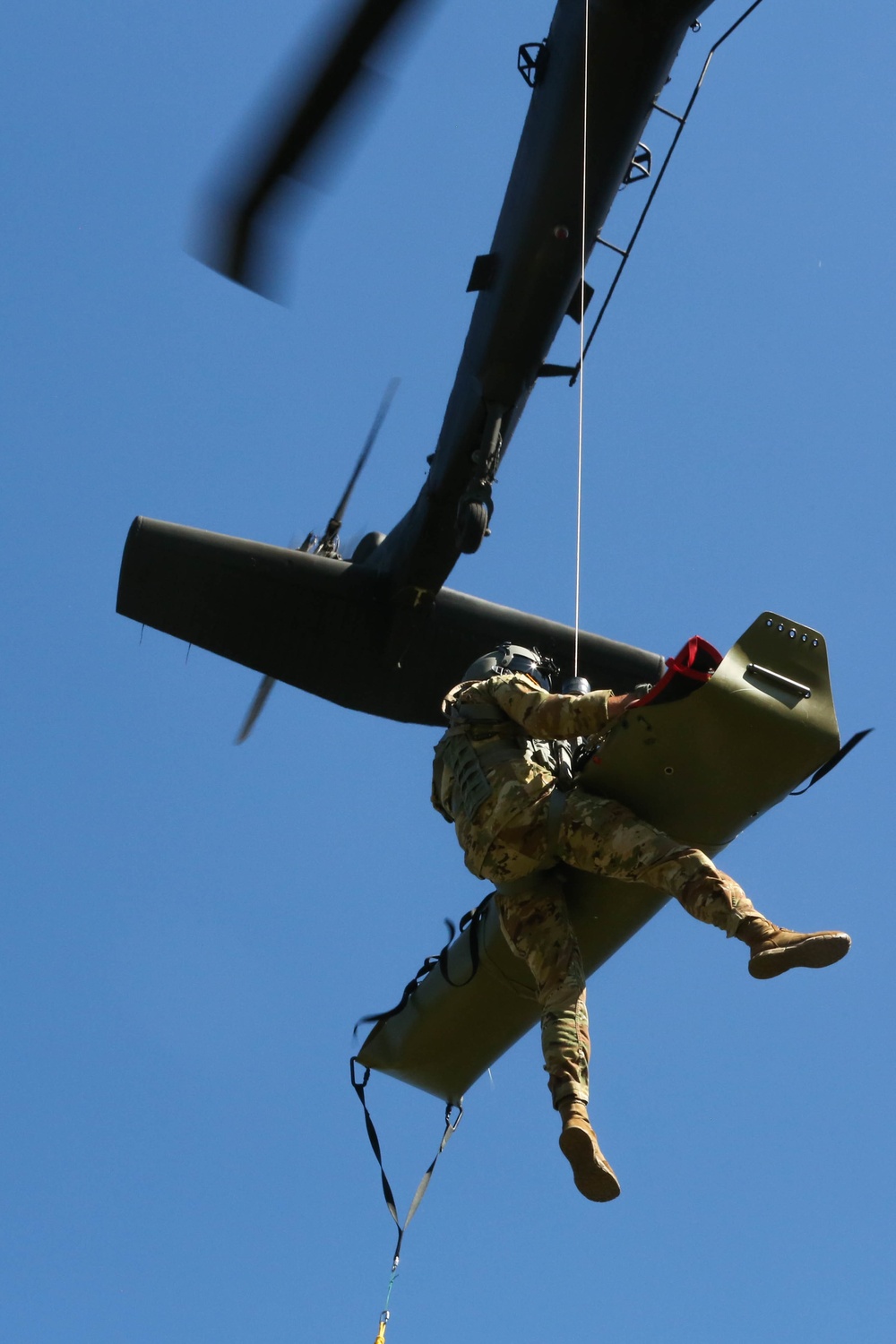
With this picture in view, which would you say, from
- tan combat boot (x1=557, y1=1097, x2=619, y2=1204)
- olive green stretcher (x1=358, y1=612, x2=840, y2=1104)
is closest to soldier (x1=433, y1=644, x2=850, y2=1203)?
tan combat boot (x1=557, y1=1097, x2=619, y2=1204)

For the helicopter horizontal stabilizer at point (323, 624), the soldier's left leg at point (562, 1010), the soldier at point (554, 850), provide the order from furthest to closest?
the helicopter horizontal stabilizer at point (323, 624) → the soldier at point (554, 850) → the soldier's left leg at point (562, 1010)

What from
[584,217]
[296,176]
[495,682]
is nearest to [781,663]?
[495,682]

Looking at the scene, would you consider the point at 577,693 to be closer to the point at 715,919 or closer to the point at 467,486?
the point at 715,919

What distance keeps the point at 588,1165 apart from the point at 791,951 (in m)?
1.01

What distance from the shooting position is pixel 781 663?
215 inches

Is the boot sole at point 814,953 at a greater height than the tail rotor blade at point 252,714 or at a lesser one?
greater

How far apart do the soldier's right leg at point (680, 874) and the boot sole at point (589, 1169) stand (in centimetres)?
83

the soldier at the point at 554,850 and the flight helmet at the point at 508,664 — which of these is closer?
the soldier at the point at 554,850

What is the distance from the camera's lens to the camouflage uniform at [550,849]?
17.6 ft

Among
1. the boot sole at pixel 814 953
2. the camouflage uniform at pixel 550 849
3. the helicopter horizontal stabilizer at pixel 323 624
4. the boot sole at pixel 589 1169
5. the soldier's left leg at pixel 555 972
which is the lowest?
the helicopter horizontal stabilizer at pixel 323 624

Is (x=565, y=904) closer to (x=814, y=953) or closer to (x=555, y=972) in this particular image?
(x=555, y=972)

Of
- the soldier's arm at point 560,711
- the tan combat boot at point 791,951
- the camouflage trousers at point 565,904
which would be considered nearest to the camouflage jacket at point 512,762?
the soldier's arm at point 560,711

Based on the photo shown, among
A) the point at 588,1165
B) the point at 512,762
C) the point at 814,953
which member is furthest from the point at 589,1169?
the point at 512,762

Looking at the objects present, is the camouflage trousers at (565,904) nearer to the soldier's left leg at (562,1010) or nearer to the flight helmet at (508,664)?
the soldier's left leg at (562,1010)
